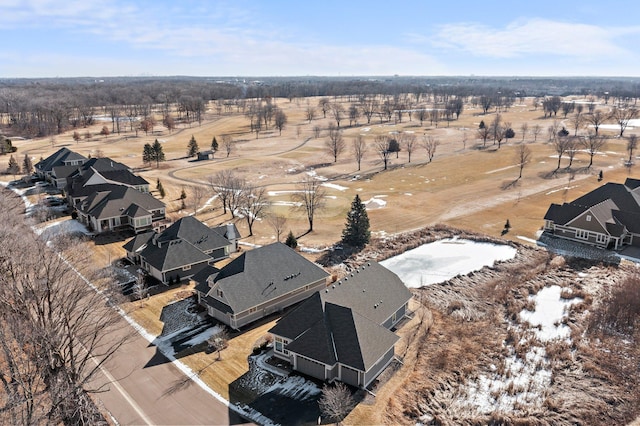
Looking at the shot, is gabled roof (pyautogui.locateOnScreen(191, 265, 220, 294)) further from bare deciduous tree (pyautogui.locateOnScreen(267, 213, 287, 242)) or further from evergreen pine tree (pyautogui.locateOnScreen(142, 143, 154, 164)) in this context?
evergreen pine tree (pyautogui.locateOnScreen(142, 143, 154, 164))

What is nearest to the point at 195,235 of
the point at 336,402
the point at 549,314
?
the point at 336,402

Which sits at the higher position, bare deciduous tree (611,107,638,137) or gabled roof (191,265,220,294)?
bare deciduous tree (611,107,638,137)

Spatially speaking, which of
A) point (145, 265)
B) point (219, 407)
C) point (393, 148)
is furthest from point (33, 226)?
point (393, 148)

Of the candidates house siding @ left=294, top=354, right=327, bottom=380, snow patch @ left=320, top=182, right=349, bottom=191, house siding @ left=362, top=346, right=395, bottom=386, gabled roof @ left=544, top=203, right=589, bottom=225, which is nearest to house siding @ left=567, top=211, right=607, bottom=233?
gabled roof @ left=544, top=203, right=589, bottom=225

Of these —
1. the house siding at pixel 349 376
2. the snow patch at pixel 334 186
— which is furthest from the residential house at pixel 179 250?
the snow patch at pixel 334 186

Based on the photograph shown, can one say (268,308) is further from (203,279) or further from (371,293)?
(371,293)
